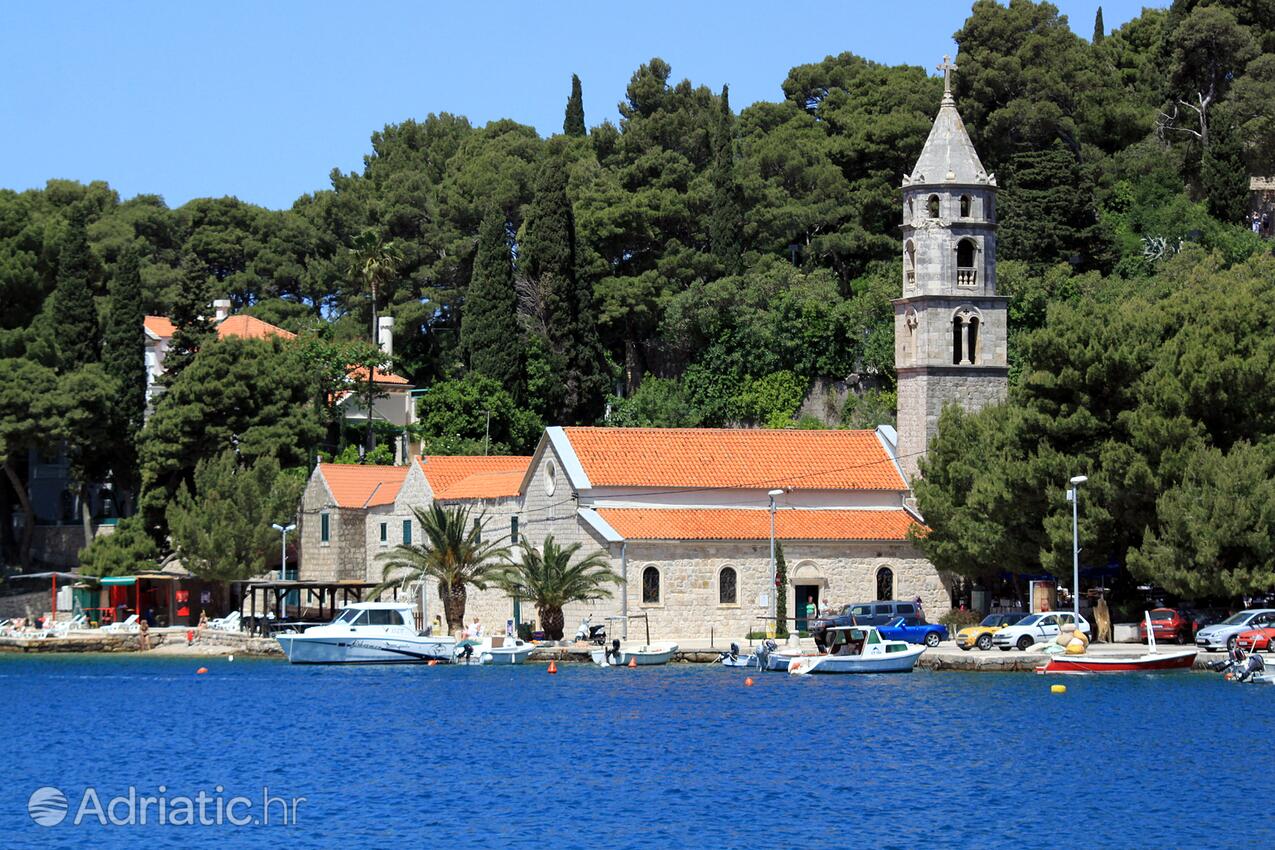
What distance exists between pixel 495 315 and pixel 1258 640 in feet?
137

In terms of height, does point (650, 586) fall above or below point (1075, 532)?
below

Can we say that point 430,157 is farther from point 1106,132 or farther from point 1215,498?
point 1215,498

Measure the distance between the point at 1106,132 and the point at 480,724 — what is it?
189 feet

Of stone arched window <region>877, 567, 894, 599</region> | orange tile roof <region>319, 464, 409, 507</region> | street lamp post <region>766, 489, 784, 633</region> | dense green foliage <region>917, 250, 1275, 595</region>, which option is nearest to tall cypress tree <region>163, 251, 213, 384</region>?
orange tile roof <region>319, 464, 409, 507</region>

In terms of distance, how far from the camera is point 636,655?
5300cm

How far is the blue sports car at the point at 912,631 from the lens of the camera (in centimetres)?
5306

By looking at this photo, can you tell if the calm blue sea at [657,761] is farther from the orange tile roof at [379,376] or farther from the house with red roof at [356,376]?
the house with red roof at [356,376]

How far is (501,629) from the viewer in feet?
201

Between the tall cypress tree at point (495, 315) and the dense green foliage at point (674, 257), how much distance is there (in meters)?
0.14

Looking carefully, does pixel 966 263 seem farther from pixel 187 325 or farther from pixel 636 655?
pixel 187 325

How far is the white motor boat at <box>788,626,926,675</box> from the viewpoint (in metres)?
48.8

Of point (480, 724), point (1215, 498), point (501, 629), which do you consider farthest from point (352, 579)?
point (1215, 498)

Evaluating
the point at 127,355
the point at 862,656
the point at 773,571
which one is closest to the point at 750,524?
the point at 773,571

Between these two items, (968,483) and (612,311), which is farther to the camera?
(612,311)
